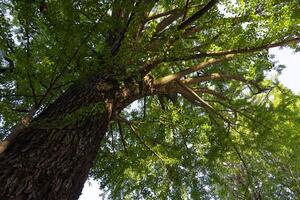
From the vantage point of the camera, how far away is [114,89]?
3.48 metres

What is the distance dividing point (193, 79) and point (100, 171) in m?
1.93

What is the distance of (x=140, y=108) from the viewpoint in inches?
278

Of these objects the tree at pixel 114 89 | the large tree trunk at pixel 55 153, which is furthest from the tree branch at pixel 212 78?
the large tree trunk at pixel 55 153

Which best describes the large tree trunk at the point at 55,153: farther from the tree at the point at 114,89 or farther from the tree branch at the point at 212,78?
the tree branch at the point at 212,78

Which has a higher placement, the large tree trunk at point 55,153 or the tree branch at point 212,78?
the tree branch at point 212,78

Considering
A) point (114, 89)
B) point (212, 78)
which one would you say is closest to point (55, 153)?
point (114, 89)

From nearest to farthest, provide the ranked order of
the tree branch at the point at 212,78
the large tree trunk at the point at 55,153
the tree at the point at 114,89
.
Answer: the large tree trunk at the point at 55,153
the tree at the point at 114,89
the tree branch at the point at 212,78

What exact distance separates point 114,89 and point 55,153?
109cm

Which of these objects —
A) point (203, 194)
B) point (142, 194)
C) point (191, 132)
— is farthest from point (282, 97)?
point (142, 194)

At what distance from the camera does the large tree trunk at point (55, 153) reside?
7.45 feet

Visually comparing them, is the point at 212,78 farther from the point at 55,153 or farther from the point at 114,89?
the point at 55,153

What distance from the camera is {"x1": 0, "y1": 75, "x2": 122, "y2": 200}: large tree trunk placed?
2.27 m

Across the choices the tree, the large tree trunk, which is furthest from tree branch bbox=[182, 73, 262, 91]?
the large tree trunk

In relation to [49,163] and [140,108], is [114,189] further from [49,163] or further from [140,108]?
[49,163]
